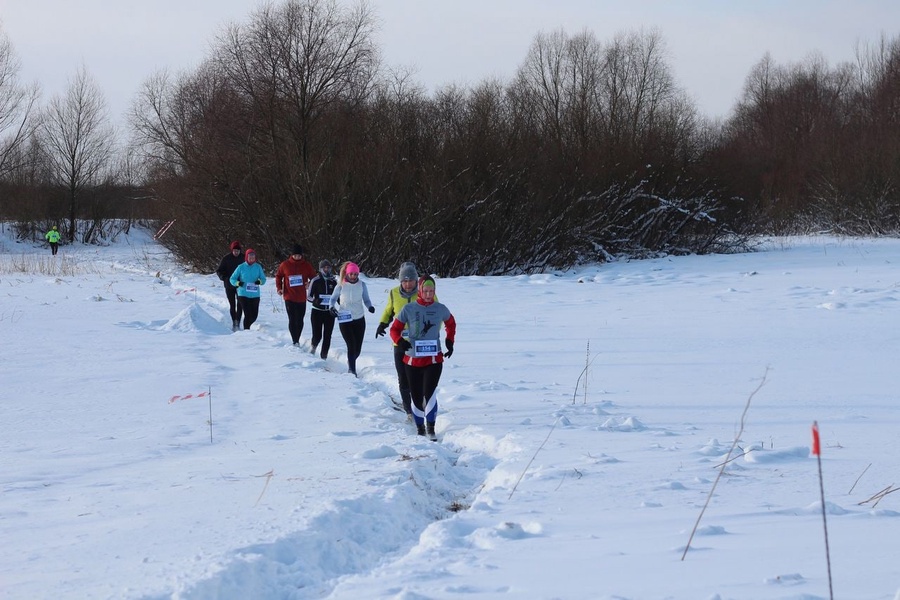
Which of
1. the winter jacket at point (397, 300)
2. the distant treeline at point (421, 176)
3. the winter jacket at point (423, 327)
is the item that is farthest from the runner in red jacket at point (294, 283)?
the distant treeline at point (421, 176)

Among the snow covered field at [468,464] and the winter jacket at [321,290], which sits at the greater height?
the winter jacket at [321,290]

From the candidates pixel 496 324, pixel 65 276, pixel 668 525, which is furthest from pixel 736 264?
pixel 668 525

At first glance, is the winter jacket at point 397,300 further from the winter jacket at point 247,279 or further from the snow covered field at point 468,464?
the winter jacket at point 247,279

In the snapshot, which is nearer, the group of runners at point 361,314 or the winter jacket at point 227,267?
the group of runners at point 361,314

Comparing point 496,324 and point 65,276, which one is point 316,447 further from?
point 65,276

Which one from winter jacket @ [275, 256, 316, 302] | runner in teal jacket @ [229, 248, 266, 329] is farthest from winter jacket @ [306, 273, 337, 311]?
runner in teal jacket @ [229, 248, 266, 329]

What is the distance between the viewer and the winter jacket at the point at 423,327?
339 inches

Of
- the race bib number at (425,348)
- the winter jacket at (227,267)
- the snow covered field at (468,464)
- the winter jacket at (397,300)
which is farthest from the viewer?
the winter jacket at (227,267)

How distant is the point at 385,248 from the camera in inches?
1073

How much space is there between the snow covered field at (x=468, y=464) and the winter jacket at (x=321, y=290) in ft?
2.76

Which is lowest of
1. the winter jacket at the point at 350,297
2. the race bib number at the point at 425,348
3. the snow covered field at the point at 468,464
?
the snow covered field at the point at 468,464

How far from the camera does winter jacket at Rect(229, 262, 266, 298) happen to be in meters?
15.7

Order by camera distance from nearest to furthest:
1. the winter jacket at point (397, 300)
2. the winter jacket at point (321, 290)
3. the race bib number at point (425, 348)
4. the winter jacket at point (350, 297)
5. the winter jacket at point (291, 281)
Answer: the race bib number at point (425, 348), the winter jacket at point (397, 300), the winter jacket at point (350, 297), the winter jacket at point (321, 290), the winter jacket at point (291, 281)

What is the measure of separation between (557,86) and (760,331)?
30708 mm
